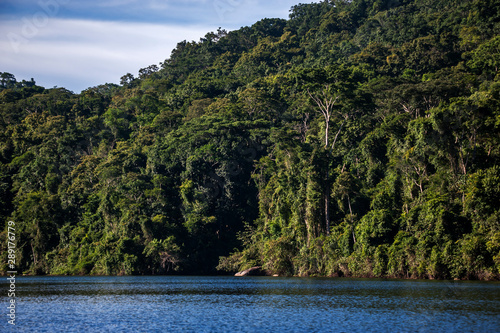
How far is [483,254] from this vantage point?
117ft

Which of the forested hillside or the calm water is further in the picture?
the forested hillside

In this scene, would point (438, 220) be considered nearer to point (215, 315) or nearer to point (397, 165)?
point (397, 165)

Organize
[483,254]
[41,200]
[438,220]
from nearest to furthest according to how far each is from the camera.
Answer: [483,254], [438,220], [41,200]

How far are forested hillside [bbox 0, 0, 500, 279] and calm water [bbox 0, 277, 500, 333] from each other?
431 inches

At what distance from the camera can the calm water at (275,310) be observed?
19359 millimetres

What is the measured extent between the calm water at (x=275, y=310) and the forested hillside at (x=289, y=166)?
35.9ft

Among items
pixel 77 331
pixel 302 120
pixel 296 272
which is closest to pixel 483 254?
pixel 296 272

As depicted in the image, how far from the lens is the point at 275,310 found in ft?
78.5

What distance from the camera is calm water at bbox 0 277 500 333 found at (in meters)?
19.4

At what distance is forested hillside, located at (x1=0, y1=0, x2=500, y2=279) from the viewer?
4203 cm

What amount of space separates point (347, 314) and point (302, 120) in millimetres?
55619

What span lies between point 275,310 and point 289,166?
116 ft

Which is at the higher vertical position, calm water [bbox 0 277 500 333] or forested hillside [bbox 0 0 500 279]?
forested hillside [bbox 0 0 500 279]

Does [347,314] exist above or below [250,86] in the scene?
below
